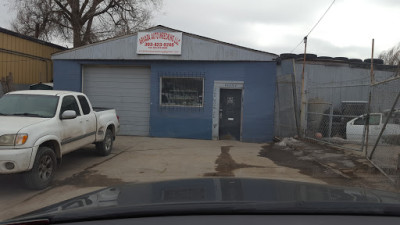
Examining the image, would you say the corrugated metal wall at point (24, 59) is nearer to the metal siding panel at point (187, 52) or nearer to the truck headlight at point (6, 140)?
the metal siding panel at point (187, 52)

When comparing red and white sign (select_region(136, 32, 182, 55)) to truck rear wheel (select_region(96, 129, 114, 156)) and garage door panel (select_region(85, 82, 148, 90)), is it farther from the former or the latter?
truck rear wheel (select_region(96, 129, 114, 156))

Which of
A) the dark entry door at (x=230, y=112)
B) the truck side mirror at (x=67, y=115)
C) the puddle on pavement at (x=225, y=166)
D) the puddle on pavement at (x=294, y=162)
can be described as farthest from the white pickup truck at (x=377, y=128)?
the truck side mirror at (x=67, y=115)

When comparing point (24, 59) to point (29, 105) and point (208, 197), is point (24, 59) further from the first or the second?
point (208, 197)

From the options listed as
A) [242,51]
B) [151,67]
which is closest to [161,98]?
[151,67]

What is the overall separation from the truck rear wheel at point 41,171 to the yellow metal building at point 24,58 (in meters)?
10.3

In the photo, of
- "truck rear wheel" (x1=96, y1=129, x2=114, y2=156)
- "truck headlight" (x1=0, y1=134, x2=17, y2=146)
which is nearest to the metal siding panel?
"truck rear wheel" (x1=96, y1=129, x2=114, y2=156)

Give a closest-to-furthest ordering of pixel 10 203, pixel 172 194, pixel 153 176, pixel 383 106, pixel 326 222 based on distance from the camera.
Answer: pixel 326 222, pixel 172 194, pixel 10 203, pixel 153 176, pixel 383 106

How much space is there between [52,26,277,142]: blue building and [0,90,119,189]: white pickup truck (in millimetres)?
5107

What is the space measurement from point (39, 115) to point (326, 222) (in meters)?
6.42

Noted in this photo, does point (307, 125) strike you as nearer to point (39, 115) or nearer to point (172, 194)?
point (39, 115)

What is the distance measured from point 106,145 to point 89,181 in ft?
8.79

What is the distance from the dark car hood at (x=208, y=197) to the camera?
1917 mm

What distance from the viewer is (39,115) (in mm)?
6879

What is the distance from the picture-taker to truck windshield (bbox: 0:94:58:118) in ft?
22.8
